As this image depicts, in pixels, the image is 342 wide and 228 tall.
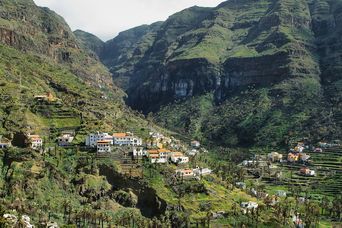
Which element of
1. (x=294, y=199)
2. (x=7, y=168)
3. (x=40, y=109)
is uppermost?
→ (x=40, y=109)

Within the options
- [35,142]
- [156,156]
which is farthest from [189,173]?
[35,142]

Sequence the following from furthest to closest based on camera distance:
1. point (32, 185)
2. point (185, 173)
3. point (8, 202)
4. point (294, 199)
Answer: point (294, 199)
point (185, 173)
point (32, 185)
point (8, 202)

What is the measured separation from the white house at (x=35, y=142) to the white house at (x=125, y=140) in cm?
2481

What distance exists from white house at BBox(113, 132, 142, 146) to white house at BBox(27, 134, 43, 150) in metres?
24.8

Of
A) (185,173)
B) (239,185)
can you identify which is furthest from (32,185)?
(239,185)

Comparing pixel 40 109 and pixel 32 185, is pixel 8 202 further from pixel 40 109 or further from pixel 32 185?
pixel 40 109

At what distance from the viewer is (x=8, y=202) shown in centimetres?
13550

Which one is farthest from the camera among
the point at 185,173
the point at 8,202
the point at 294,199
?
the point at 294,199

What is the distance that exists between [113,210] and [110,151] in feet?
98.2

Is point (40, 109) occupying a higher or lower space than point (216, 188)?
higher

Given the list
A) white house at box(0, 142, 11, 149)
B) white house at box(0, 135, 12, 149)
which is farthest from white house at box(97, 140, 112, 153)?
white house at box(0, 142, 11, 149)

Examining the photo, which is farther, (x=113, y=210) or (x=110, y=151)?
(x=110, y=151)

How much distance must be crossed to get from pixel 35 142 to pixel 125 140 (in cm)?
3036

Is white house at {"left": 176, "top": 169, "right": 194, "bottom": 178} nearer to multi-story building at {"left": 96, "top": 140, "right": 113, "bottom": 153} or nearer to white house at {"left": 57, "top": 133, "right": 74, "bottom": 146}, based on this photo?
multi-story building at {"left": 96, "top": 140, "right": 113, "bottom": 153}
